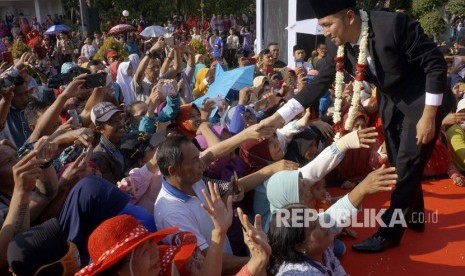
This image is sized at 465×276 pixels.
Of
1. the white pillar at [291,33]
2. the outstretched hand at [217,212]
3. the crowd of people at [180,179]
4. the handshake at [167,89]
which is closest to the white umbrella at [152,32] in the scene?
the white pillar at [291,33]

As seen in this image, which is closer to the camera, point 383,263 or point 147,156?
point 383,263

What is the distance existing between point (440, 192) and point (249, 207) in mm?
1935

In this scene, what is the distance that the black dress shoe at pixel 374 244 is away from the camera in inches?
126

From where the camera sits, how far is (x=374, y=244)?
3.21 metres

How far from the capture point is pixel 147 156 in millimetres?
3479

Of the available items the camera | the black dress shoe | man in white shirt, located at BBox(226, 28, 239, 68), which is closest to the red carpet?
the black dress shoe

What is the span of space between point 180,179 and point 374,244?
138cm

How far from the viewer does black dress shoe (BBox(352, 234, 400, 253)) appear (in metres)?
3.19

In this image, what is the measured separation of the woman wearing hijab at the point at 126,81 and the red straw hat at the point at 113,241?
12.8 feet

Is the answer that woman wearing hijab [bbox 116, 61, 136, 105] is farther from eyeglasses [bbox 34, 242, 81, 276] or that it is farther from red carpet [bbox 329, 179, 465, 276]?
eyeglasses [bbox 34, 242, 81, 276]

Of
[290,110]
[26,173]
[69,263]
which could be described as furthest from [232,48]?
[69,263]

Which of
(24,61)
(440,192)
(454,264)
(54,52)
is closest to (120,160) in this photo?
(24,61)

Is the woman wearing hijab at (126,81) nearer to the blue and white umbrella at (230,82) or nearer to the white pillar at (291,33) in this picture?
the blue and white umbrella at (230,82)

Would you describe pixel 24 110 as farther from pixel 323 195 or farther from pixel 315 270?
pixel 315 270
